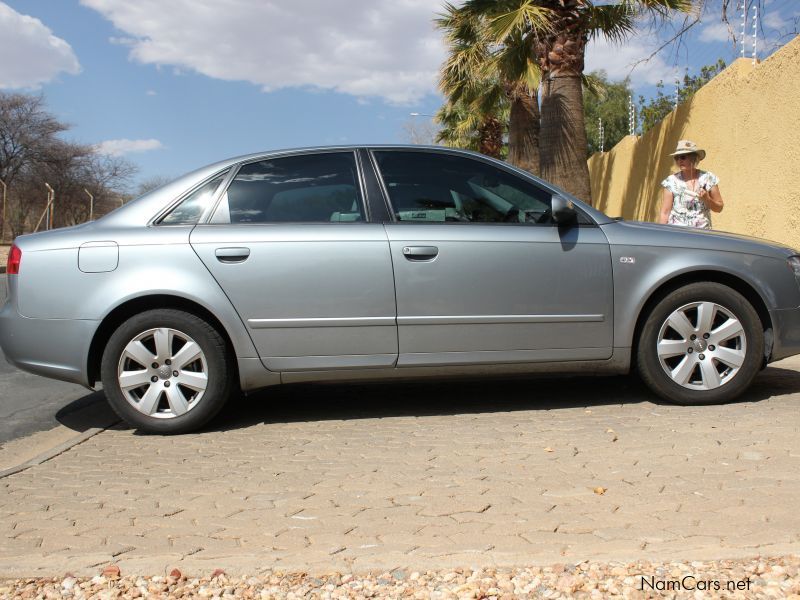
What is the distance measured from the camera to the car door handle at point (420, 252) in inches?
184

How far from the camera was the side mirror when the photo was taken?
186 inches

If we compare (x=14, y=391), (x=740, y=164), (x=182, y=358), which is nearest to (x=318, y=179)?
(x=182, y=358)

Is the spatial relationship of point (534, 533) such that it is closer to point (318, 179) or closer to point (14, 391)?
point (318, 179)

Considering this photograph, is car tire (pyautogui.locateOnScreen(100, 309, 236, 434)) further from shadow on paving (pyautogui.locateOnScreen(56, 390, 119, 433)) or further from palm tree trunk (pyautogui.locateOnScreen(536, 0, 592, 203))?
palm tree trunk (pyautogui.locateOnScreen(536, 0, 592, 203))

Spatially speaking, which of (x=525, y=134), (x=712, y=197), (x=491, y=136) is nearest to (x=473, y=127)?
(x=491, y=136)

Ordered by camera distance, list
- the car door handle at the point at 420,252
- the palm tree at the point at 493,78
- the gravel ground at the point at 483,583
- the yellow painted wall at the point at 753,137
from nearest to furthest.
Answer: the gravel ground at the point at 483,583 → the car door handle at the point at 420,252 → the yellow painted wall at the point at 753,137 → the palm tree at the point at 493,78

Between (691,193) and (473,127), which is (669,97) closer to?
(473,127)

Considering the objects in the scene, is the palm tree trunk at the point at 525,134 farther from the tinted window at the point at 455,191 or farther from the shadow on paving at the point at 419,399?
the tinted window at the point at 455,191

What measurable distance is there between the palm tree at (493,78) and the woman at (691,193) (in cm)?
834

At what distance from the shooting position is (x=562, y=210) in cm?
474

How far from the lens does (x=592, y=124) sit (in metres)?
47.7

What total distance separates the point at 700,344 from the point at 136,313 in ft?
11.3

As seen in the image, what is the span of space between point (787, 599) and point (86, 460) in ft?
11.2

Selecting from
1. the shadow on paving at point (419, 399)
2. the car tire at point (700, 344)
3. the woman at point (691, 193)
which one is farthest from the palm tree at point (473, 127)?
the car tire at point (700, 344)
